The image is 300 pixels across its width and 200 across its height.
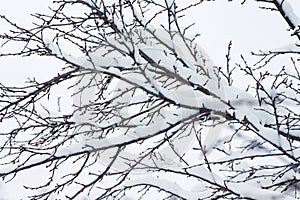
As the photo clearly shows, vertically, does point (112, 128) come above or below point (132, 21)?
below

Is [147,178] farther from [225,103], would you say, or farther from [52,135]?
[225,103]

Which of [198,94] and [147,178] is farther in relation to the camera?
[147,178]

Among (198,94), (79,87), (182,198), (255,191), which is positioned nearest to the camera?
(255,191)

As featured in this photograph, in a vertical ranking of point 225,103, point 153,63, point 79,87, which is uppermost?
point 79,87

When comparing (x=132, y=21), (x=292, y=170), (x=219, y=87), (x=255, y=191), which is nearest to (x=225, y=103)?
(x=219, y=87)

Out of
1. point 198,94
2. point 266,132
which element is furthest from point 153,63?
point 266,132

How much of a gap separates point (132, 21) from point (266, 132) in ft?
7.11

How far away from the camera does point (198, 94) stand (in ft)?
12.4

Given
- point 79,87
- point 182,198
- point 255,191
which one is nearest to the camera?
point 255,191

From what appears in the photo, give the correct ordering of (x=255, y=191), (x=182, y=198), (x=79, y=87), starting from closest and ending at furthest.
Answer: (x=255, y=191) → (x=182, y=198) → (x=79, y=87)

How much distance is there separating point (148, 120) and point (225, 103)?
977 mm

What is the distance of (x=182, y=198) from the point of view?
4.22 meters

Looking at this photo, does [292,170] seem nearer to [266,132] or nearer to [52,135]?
[266,132]

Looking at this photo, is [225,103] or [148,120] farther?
[148,120]
